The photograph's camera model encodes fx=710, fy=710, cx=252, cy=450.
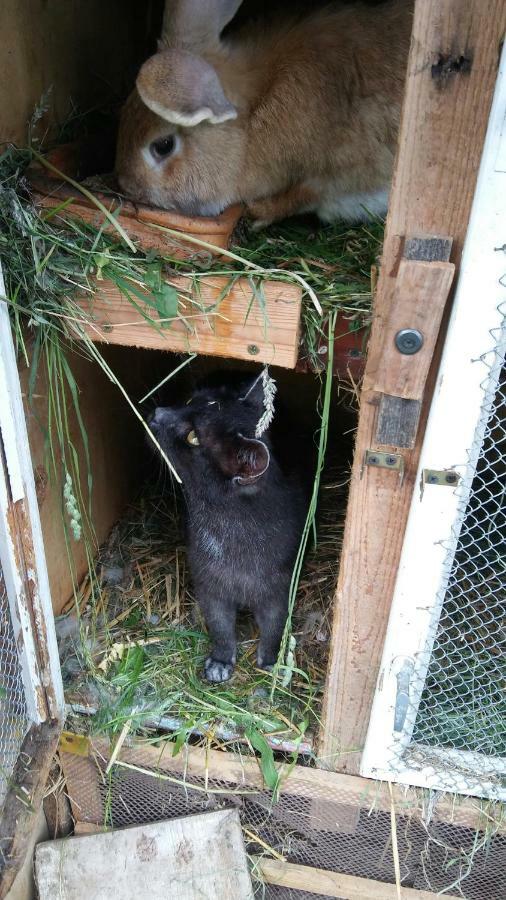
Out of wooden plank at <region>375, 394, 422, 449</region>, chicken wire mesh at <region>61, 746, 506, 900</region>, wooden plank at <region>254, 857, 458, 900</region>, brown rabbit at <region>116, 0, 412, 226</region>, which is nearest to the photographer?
wooden plank at <region>375, 394, 422, 449</region>

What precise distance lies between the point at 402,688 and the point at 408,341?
116 centimetres

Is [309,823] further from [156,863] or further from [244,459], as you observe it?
[244,459]

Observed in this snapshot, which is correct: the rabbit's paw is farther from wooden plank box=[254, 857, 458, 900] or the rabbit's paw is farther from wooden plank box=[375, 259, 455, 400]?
wooden plank box=[254, 857, 458, 900]

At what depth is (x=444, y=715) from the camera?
8.07 ft

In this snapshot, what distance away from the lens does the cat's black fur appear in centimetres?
242

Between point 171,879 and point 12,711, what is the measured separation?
962 mm

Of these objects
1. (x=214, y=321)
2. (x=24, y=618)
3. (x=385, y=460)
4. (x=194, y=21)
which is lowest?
(x=24, y=618)

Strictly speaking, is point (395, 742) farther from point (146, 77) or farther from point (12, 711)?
point (146, 77)

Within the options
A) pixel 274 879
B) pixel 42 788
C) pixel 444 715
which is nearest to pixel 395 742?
pixel 444 715

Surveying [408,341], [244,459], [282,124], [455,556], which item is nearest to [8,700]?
[244,459]

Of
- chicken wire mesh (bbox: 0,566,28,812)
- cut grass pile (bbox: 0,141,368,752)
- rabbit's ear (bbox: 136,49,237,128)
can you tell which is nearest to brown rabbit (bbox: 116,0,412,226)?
cut grass pile (bbox: 0,141,368,752)

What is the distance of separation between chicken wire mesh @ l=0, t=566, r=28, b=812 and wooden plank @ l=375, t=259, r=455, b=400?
1.39m

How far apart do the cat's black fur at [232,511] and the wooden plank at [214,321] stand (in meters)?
0.33

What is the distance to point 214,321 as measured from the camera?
6.71 feet
